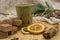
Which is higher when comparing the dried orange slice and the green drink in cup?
the green drink in cup

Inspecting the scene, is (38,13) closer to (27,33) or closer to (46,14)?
(46,14)

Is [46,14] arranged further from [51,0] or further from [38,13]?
[51,0]

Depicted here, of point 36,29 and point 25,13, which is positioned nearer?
point 36,29

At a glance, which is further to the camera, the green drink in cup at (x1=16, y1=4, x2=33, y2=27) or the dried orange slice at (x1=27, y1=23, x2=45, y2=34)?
the green drink in cup at (x1=16, y1=4, x2=33, y2=27)

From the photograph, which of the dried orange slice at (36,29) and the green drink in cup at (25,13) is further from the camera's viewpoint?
the green drink in cup at (25,13)

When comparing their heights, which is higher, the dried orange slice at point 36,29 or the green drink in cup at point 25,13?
the green drink in cup at point 25,13

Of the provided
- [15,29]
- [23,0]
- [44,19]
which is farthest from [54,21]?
[23,0]

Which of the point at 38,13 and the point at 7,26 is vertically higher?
the point at 7,26

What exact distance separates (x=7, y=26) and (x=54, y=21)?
434mm

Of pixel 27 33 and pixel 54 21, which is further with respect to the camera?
pixel 54 21

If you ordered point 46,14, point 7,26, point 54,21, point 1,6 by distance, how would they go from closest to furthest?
point 7,26
point 54,21
point 46,14
point 1,6

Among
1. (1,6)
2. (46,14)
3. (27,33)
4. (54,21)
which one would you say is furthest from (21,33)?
(1,6)

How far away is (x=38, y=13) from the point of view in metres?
1.45

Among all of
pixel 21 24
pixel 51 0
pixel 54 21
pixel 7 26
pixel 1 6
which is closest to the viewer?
pixel 7 26
